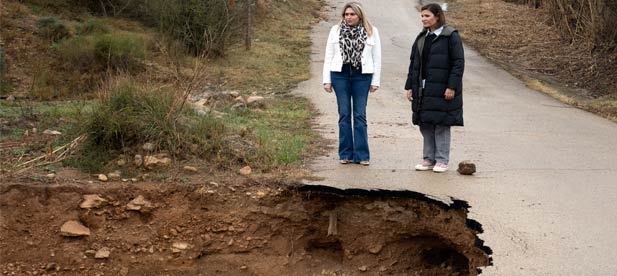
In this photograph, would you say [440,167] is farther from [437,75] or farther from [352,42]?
[352,42]

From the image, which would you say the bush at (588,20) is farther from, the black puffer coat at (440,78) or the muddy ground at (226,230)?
the muddy ground at (226,230)

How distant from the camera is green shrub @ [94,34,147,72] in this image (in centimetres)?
1367

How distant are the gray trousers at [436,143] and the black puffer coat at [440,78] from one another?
208mm

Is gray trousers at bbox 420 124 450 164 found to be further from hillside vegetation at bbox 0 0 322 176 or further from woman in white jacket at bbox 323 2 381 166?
hillside vegetation at bbox 0 0 322 176

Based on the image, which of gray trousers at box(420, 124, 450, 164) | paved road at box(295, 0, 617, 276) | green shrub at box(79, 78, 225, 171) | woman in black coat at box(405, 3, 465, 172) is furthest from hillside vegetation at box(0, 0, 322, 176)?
woman in black coat at box(405, 3, 465, 172)

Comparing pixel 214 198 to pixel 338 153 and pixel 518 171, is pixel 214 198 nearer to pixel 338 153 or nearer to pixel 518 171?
pixel 338 153

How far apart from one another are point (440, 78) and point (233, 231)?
258cm

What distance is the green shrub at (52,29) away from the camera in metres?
14.9

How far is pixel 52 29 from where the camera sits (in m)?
14.9

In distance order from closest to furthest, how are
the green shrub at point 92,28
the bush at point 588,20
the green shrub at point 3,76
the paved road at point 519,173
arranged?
Result: 1. the paved road at point 519,173
2. the green shrub at point 3,76
3. the green shrub at point 92,28
4. the bush at point 588,20

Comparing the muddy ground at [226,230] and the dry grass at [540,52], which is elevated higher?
the muddy ground at [226,230]

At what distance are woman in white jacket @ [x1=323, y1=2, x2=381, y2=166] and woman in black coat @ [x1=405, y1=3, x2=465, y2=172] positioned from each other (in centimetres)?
44

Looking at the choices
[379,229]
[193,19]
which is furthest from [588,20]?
[379,229]

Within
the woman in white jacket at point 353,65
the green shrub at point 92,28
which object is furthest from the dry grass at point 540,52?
the green shrub at point 92,28
